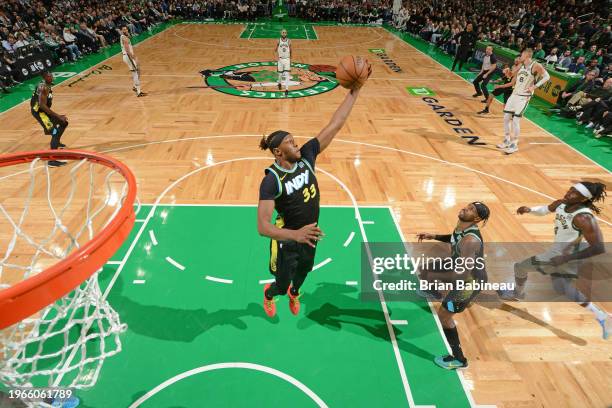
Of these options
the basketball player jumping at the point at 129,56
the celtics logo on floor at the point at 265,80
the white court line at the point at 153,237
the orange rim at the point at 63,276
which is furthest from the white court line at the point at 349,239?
the basketball player jumping at the point at 129,56

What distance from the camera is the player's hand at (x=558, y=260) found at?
4164 mm

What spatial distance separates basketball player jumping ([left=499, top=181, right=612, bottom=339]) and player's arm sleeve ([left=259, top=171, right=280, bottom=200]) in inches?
119

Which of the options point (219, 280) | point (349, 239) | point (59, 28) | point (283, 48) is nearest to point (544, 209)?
point (349, 239)

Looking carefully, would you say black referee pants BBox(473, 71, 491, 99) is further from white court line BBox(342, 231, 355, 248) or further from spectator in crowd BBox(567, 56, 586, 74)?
white court line BBox(342, 231, 355, 248)

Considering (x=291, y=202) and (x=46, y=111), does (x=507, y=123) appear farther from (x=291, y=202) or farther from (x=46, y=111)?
(x=46, y=111)

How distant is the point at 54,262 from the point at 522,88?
29.7 ft

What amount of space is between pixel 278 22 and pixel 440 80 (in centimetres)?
1786

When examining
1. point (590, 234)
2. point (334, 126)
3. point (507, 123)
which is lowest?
point (507, 123)

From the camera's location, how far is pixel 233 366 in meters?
3.93

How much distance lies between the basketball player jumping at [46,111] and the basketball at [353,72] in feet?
19.0

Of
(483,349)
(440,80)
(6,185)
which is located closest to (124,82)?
(6,185)

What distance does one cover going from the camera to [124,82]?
522 inches

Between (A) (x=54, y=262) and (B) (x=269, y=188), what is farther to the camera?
(A) (x=54, y=262)

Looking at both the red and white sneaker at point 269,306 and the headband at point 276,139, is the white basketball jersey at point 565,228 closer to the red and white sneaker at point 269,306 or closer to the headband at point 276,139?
the headband at point 276,139
